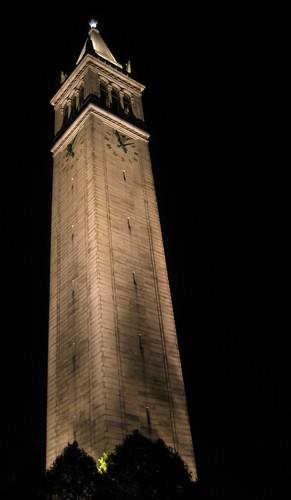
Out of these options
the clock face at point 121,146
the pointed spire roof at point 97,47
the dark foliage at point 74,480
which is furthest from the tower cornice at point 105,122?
the dark foliage at point 74,480

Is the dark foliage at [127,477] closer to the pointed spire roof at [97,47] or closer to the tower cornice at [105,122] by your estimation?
the tower cornice at [105,122]

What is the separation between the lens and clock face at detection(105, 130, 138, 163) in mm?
41875

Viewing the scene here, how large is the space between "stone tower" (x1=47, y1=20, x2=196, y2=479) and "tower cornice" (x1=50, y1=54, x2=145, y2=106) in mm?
1972

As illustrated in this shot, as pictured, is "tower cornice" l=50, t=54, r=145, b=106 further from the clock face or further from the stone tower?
the clock face

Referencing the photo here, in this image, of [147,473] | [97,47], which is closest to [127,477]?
[147,473]

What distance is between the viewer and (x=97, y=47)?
175ft

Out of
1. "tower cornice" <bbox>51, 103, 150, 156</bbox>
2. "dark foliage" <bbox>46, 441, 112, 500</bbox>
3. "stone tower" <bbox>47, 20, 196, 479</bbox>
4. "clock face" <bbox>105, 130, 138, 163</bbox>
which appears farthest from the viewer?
"tower cornice" <bbox>51, 103, 150, 156</bbox>

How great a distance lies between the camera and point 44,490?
22312 millimetres

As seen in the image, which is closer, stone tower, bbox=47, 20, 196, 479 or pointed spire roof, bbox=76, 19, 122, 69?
stone tower, bbox=47, 20, 196, 479

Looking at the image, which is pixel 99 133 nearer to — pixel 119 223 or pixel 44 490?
pixel 119 223

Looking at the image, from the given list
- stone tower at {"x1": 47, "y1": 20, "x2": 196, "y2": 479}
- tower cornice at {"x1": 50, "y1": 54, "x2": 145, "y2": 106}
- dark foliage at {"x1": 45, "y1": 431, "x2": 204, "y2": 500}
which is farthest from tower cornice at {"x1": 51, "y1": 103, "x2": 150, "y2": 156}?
dark foliage at {"x1": 45, "y1": 431, "x2": 204, "y2": 500}

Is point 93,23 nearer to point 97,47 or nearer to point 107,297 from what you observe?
point 97,47

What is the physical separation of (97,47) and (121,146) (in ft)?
52.2

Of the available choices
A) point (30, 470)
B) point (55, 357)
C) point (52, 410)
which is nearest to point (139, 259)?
point (55, 357)
